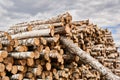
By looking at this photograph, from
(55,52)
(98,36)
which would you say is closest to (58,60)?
(55,52)

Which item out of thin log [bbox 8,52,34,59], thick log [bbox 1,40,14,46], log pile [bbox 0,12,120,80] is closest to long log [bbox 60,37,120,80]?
log pile [bbox 0,12,120,80]

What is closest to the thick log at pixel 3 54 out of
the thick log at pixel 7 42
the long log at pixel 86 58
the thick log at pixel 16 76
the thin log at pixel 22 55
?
the thin log at pixel 22 55

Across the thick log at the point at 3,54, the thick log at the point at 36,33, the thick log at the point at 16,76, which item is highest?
the thick log at the point at 36,33

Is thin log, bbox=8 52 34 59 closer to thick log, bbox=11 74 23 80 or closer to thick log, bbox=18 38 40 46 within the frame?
thick log, bbox=18 38 40 46

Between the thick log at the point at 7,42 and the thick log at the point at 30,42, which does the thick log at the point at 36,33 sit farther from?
the thick log at the point at 7,42

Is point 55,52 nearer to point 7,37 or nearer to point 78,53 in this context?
point 78,53

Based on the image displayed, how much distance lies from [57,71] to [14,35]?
1.61 metres

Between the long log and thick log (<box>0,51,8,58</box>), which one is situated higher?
thick log (<box>0,51,8,58</box>)

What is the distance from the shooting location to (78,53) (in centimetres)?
761

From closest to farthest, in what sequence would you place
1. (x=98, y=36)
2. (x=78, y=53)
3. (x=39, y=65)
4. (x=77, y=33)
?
(x=39, y=65)
(x=78, y=53)
(x=77, y=33)
(x=98, y=36)

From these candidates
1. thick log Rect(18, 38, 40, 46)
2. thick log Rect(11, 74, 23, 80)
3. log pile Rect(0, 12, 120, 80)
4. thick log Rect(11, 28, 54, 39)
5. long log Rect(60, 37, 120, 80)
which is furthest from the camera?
thick log Rect(11, 28, 54, 39)

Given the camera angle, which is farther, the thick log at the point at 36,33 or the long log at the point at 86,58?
the thick log at the point at 36,33

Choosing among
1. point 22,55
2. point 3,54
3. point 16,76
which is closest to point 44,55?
point 22,55

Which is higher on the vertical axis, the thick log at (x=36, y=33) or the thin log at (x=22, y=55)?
the thick log at (x=36, y=33)
